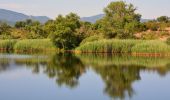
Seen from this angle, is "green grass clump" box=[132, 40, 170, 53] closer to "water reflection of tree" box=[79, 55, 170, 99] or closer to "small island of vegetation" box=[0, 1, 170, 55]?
"small island of vegetation" box=[0, 1, 170, 55]

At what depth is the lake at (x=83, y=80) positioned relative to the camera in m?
16.8

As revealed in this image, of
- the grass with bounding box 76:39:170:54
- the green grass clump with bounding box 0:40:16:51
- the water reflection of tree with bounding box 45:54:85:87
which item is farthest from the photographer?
the green grass clump with bounding box 0:40:16:51

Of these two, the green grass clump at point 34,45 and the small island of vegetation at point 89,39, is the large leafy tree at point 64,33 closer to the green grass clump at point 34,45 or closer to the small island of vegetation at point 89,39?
the small island of vegetation at point 89,39

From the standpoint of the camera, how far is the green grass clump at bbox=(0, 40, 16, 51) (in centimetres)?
4747

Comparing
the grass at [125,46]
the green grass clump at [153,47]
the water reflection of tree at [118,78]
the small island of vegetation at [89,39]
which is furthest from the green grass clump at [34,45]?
the water reflection of tree at [118,78]

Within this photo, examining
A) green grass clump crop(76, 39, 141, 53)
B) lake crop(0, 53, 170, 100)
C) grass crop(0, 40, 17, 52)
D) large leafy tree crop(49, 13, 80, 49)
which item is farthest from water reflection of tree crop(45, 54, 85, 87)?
grass crop(0, 40, 17, 52)

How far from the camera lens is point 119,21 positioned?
5356 centimetres

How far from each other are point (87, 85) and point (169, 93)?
162 inches

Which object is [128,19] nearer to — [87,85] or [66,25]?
[66,25]

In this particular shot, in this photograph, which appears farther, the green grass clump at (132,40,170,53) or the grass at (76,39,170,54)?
the grass at (76,39,170,54)

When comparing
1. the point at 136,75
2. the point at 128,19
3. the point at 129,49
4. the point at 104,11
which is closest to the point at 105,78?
the point at 136,75

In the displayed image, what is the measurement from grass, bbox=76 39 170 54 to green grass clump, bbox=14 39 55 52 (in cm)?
454

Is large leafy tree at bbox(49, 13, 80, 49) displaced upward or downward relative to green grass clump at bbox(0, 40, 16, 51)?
upward

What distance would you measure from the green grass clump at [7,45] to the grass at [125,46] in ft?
29.0
